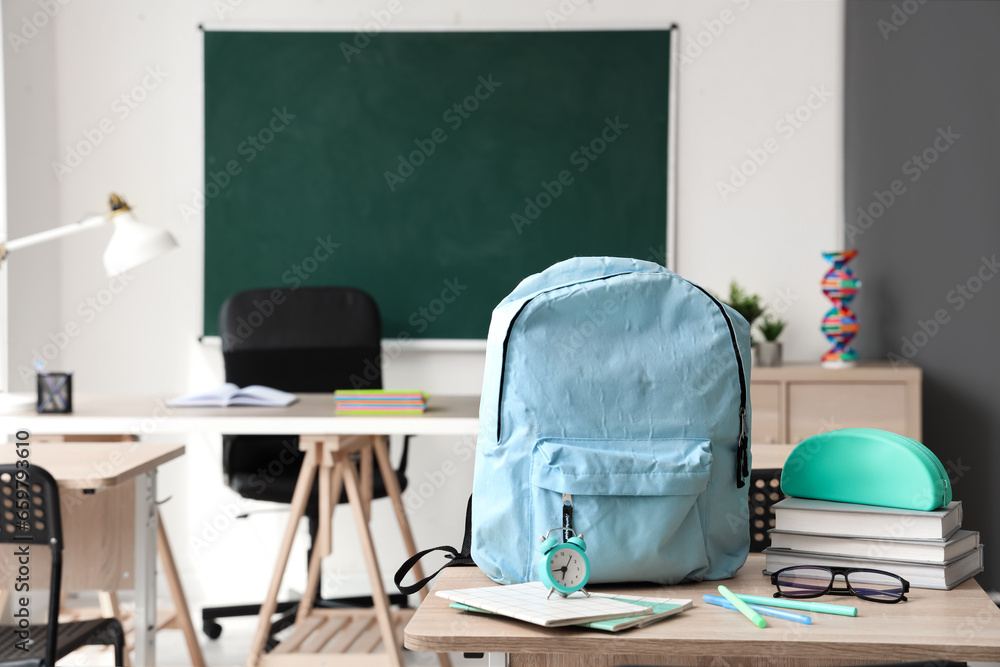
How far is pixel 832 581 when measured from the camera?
0.94 metres

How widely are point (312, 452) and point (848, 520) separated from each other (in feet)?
5.40

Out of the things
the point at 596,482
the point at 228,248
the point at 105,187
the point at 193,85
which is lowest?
the point at 596,482

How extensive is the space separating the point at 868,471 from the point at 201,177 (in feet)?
10.3

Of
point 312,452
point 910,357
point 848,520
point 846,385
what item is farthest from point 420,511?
point 848,520

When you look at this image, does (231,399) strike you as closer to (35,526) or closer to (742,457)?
(35,526)

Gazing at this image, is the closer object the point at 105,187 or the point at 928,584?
the point at 928,584

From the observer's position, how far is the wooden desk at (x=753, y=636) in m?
0.77

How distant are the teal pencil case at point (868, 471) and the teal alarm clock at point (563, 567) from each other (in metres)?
0.31

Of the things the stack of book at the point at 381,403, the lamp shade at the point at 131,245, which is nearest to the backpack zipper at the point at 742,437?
the stack of book at the point at 381,403

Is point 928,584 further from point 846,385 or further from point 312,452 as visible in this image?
point 846,385

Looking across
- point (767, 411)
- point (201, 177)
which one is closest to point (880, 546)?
point (767, 411)

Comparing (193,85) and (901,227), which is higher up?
(193,85)

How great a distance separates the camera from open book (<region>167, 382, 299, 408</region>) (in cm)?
247

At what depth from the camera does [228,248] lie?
357 centimetres
